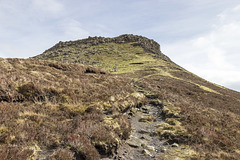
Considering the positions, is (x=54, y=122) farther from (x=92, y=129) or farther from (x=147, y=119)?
(x=147, y=119)

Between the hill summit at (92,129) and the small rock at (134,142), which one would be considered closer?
the hill summit at (92,129)

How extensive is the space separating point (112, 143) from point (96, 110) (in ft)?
9.41

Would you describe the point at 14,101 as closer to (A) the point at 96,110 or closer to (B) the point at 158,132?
(A) the point at 96,110

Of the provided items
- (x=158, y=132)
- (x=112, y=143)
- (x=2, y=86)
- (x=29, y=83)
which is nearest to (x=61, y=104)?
(x=29, y=83)

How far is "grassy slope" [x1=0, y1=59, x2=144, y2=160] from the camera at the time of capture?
4.51m

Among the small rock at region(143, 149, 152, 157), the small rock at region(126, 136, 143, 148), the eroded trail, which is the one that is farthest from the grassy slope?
the small rock at region(143, 149, 152, 157)

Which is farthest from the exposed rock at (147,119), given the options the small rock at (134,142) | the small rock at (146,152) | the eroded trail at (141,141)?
the small rock at (146,152)

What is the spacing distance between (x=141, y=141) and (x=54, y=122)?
15.8 feet

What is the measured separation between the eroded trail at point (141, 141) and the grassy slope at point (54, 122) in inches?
21.1

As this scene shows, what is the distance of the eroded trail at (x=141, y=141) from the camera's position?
626cm

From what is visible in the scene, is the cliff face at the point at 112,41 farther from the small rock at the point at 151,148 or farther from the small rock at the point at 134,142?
the small rock at the point at 151,148

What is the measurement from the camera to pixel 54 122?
6293mm

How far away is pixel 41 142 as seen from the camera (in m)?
4.81

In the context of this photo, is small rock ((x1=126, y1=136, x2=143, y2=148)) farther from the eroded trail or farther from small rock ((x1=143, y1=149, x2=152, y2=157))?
small rock ((x1=143, y1=149, x2=152, y2=157))
